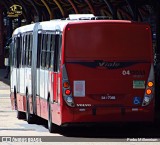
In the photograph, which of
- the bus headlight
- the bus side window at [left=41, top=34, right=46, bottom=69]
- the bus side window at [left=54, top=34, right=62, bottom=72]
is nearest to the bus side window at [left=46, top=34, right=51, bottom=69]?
the bus side window at [left=41, top=34, right=46, bottom=69]

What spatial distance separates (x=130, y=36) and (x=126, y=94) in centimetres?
118

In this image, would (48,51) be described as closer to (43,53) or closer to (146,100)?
(43,53)

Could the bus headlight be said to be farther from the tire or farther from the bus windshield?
the tire

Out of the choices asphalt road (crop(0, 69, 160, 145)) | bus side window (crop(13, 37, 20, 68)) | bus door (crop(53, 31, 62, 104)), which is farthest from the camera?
bus side window (crop(13, 37, 20, 68))

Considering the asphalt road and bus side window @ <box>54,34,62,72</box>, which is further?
bus side window @ <box>54,34,62,72</box>

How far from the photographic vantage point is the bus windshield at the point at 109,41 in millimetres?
18750

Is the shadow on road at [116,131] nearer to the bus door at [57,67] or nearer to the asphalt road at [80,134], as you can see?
the asphalt road at [80,134]

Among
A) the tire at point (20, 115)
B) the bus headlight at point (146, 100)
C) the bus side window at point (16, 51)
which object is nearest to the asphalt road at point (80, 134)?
the bus headlight at point (146, 100)

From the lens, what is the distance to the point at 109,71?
18719mm

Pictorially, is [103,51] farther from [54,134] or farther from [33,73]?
[33,73]

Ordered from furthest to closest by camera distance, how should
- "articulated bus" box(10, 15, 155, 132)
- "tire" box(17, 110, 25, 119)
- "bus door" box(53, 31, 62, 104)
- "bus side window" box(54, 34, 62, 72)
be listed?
1. "tire" box(17, 110, 25, 119)
2. "bus side window" box(54, 34, 62, 72)
3. "bus door" box(53, 31, 62, 104)
4. "articulated bus" box(10, 15, 155, 132)

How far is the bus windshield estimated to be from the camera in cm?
1875

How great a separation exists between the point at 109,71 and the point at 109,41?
623 mm

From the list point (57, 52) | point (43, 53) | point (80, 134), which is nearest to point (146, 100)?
point (80, 134)
